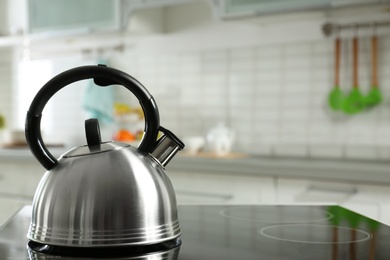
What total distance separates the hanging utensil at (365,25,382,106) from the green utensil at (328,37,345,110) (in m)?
0.13

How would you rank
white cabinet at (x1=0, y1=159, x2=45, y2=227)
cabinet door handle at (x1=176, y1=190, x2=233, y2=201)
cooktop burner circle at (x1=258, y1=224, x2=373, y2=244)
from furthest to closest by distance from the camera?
white cabinet at (x1=0, y1=159, x2=45, y2=227) → cabinet door handle at (x1=176, y1=190, x2=233, y2=201) → cooktop burner circle at (x1=258, y1=224, x2=373, y2=244)

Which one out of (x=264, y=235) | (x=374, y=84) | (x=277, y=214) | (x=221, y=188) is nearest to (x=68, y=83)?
(x=264, y=235)

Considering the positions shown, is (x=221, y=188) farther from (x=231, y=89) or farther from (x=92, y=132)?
(x=92, y=132)

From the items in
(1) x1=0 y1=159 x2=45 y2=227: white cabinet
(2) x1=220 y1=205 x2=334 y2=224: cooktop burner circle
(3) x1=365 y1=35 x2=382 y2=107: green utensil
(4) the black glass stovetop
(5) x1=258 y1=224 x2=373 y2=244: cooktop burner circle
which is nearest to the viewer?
(4) the black glass stovetop

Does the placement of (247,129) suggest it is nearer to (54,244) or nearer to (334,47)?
(334,47)

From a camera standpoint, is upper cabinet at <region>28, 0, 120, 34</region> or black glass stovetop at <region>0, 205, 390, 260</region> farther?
upper cabinet at <region>28, 0, 120, 34</region>

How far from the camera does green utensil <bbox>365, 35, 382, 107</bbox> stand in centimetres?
290

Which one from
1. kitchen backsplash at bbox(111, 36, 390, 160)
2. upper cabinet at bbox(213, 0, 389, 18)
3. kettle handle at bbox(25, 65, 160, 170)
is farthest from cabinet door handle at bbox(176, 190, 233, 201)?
kettle handle at bbox(25, 65, 160, 170)

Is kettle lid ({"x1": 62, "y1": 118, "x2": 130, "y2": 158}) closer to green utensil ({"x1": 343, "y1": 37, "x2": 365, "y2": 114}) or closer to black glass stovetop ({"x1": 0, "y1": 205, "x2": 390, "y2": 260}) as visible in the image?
black glass stovetop ({"x1": 0, "y1": 205, "x2": 390, "y2": 260})

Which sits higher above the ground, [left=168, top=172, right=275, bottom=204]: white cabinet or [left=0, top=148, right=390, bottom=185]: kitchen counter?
[left=0, top=148, right=390, bottom=185]: kitchen counter

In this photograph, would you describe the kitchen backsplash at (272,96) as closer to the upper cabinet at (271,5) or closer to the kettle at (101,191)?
the upper cabinet at (271,5)

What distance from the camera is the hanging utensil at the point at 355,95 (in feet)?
9.65

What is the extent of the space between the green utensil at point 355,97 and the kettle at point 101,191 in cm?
210

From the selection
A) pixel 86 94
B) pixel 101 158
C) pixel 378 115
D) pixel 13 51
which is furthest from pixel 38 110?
pixel 13 51
